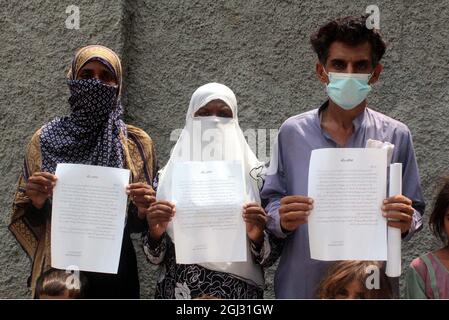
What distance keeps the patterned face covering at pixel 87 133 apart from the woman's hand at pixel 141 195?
9.1 inches

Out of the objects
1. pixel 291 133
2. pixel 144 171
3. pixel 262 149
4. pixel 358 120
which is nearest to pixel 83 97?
pixel 144 171

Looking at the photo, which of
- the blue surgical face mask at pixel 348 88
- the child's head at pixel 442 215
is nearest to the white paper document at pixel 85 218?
the blue surgical face mask at pixel 348 88

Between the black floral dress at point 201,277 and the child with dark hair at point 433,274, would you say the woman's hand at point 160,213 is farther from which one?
the child with dark hair at point 433,274

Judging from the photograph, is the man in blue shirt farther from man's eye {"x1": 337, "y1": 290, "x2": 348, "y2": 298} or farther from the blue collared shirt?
man's eye {"x1": 337, "y1": 290, "x2": 348, "y2": 298}

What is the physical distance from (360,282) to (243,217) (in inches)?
18.7

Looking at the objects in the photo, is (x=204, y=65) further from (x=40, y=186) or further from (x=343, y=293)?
(x=343, y=293)

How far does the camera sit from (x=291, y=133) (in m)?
3.18

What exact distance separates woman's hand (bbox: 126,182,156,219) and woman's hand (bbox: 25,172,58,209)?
0.28 metres

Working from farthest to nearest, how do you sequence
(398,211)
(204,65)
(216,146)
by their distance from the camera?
(204,65), (216,146), (398,211)

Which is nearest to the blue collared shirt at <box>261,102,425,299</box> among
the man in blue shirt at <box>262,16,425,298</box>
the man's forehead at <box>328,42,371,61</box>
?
the man in blue shirt at <box>262,16,425,298</box>

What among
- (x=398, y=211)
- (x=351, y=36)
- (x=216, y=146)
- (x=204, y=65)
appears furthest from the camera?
(x=204, y=65)

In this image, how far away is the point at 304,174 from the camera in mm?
3082

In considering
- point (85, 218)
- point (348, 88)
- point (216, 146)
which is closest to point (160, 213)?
point (85, 218)

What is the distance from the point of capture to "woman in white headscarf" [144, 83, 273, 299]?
3.12 meters
